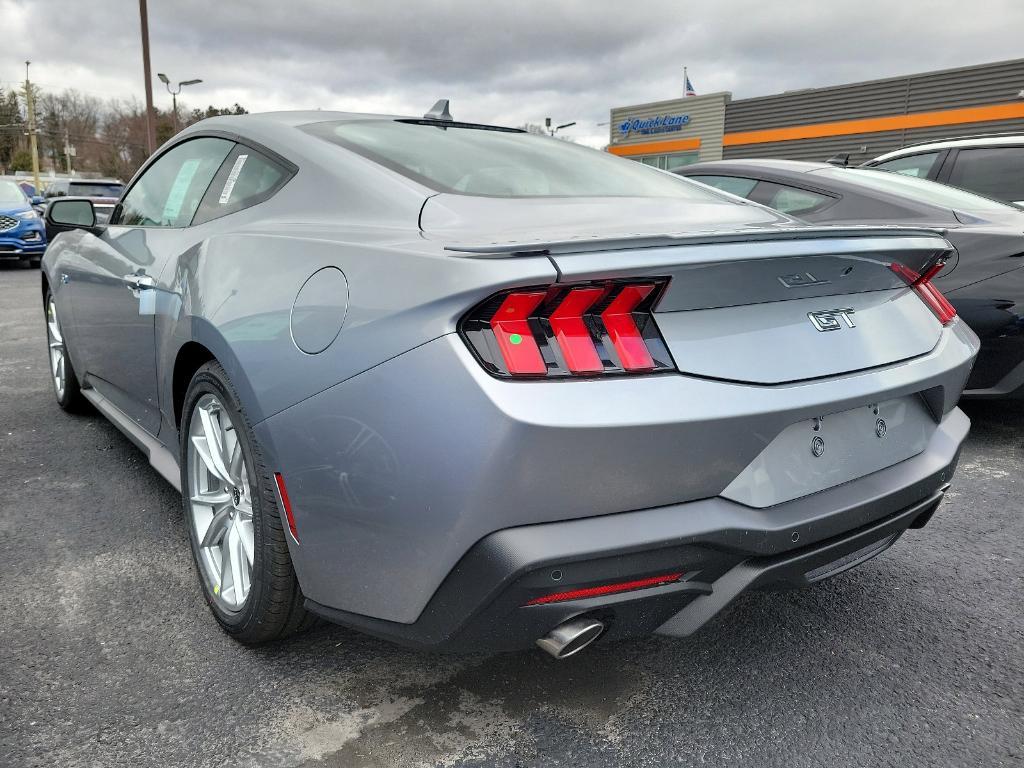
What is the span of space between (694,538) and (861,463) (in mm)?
550

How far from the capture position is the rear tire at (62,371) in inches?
165

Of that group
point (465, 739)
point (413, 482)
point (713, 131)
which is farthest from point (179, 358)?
point (713, 131)

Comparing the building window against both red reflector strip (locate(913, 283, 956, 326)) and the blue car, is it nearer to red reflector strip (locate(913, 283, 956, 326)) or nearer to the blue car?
the blue car

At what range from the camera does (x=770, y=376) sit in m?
1.61

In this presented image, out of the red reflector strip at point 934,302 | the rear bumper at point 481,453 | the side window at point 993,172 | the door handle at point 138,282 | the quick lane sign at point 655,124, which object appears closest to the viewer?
the rear bumper at point 481,453

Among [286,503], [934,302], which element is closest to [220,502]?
[286,503]

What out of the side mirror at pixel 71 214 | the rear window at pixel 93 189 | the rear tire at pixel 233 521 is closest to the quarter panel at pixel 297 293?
the rear tire at pixel 233 521

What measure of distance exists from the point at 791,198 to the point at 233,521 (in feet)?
12.0

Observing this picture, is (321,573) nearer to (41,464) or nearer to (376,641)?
(376,641)

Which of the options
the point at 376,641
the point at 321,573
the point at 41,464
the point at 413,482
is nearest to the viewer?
the point at 413,482

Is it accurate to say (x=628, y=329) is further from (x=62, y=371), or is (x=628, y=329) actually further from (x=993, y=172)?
(x=993, y=172)

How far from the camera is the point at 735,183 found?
194 inches

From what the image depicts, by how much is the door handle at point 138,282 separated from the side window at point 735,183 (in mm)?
3346

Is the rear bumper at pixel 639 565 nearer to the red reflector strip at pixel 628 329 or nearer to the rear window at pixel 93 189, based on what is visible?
the red reflector strip at pixel 628 329
